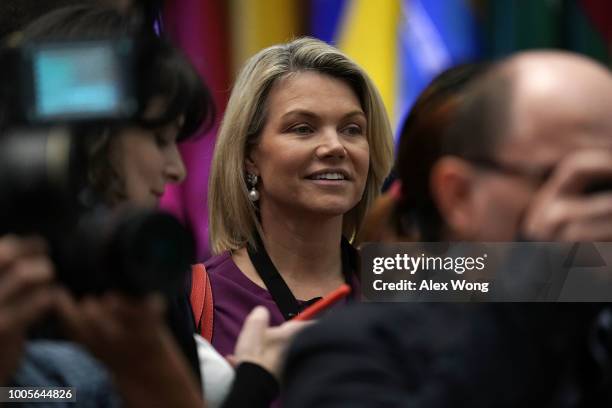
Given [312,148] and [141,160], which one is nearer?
[141,160]

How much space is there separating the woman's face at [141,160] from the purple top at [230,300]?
3.24ft

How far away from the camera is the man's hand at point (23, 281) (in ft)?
4.77

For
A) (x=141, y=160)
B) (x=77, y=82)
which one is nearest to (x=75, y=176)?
(x=77, y=82)

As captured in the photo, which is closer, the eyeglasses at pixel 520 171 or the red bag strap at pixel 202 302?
the eyeglasses at pixel 520 171

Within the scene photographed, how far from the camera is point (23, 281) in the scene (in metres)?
1.45

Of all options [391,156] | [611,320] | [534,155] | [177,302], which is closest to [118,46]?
[534,155]

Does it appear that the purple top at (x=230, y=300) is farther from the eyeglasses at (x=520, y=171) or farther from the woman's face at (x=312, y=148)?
the eyeglasses at (x=520, y=171)

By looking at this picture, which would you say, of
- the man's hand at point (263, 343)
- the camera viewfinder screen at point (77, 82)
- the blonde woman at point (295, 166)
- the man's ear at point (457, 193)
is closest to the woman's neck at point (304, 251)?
the blonde woman at point (295, 166)

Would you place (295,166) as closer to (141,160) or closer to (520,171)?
(141,160)

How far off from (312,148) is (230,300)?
1.53 ft

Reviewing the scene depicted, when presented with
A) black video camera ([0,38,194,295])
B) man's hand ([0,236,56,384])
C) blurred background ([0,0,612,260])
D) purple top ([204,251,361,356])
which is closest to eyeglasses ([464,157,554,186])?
black video camera ([0,38,194,295])

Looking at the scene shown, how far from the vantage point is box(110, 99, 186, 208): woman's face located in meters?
1.79

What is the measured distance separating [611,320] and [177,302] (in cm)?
110

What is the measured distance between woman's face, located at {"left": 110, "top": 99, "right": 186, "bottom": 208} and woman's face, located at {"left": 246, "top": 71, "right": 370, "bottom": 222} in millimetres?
1223
